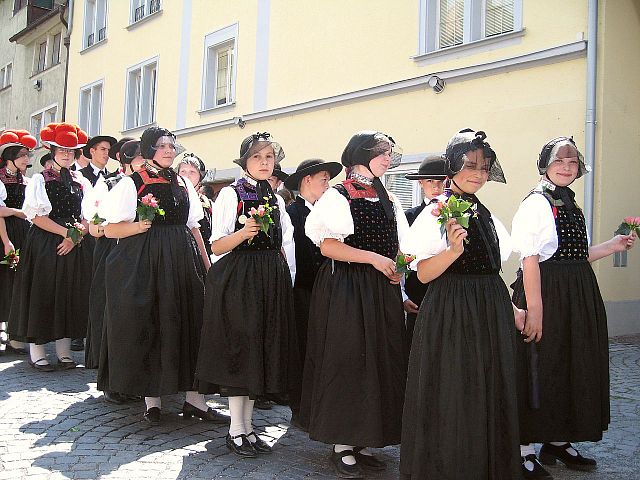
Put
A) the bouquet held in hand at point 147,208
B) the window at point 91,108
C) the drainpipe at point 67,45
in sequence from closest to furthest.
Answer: the bouquet held in hand at point 147,208
the window at point 91,108
the drainpipe at point 67,45

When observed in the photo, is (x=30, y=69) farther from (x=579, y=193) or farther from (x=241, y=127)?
(x=579, y=193)

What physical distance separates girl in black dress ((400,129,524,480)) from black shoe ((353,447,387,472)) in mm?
766

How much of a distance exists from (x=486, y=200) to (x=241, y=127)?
21.8 feet

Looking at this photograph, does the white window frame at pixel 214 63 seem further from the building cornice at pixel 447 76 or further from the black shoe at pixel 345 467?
the black shoe at pixel 345 467

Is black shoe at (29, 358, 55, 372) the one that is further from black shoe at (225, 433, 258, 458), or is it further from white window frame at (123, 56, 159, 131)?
white window frame at (123, 56, 159, 131)

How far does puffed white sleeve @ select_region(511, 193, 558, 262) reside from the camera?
157 inches

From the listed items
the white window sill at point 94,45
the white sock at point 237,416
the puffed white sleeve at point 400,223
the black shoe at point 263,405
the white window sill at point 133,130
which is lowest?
the black shoe at point 263,405

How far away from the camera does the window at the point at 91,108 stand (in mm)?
20953

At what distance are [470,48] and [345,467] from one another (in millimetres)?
7585

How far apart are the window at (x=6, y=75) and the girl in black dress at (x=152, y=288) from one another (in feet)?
89.2

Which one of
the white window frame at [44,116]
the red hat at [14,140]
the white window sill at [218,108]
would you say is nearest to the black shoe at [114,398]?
the red hat at [14,140]

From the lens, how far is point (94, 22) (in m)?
21.1

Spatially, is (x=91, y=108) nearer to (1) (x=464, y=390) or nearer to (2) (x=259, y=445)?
(2) (x=259, y=445)

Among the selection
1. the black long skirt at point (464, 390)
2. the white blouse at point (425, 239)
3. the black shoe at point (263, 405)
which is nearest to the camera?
the black long skirt at point (464, 390)
